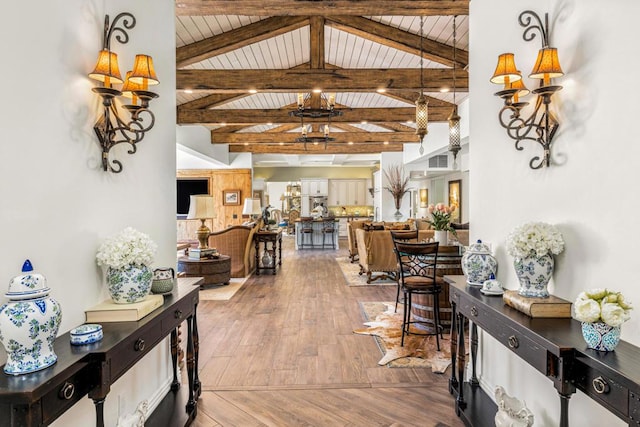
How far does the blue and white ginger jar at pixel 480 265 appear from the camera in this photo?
8.14 ft

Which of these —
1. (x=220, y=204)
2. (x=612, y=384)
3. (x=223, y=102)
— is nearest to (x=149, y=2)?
(x=612, y=384)

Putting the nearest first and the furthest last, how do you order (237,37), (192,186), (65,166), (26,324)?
(26,324)
(65,166)
(237,37)
(192,186)

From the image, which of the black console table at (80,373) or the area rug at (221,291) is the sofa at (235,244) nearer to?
the area rug at (221,291)

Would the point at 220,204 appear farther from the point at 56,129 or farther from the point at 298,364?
the point at 56,129

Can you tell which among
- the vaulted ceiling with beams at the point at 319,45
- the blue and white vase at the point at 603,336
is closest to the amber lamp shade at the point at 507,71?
the blue and white vase at the point at 603,336

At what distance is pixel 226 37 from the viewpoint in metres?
5.06

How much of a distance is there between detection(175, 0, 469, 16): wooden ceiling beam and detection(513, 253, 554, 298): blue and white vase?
113 inches

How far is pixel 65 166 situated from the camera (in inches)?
65.9

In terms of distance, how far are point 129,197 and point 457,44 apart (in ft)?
15.8

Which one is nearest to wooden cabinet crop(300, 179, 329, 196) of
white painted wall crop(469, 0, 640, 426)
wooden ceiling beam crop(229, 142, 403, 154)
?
wooden ceiling beam crop(229, 142, 403, 154)

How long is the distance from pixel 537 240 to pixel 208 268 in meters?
5.35

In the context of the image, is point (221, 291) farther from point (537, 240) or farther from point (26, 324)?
point (537, 240)

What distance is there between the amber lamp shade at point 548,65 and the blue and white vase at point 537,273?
0.90m

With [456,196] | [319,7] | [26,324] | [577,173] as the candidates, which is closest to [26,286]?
[26,324]
